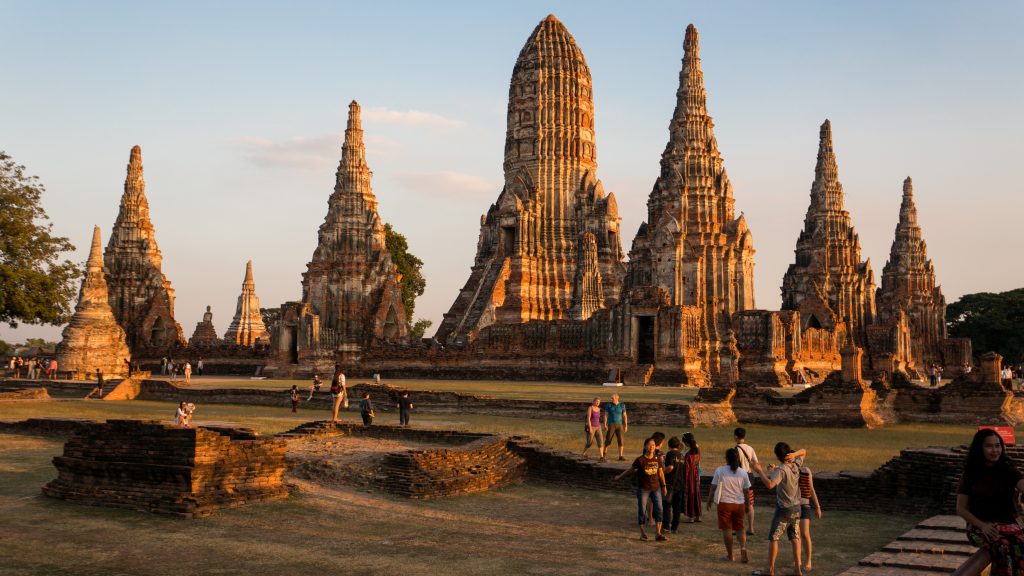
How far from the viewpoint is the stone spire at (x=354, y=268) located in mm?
41562

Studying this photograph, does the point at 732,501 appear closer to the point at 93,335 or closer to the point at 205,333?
the point at 93,335

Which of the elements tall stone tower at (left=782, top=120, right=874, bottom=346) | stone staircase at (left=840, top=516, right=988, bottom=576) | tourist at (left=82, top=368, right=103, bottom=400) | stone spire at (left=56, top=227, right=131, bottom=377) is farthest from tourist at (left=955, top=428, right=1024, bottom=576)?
tall stone tower at (left=782, top=120, right=874, bottom=346)

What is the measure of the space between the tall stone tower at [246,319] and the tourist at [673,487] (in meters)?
49.1

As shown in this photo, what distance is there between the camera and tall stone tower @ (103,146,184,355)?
47.2 m

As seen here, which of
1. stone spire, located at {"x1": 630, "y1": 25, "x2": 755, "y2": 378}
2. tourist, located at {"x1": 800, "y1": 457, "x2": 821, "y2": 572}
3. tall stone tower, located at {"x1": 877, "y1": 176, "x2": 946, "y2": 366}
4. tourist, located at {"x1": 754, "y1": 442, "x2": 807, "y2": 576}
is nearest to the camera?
tourist, located at {"x1": 754, "y1": 442, "x2": 807, "y2": 576}

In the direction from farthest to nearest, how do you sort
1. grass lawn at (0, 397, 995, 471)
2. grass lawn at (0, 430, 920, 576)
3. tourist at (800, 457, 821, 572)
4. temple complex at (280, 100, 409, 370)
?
1. temple complex at (280, 100, 409, 370)
2. grass lawn at (0, 397, 995, 471)
3. tourist at (800, 457, 821, 572)
4. grass lawn at (0, 430, 920, 576)

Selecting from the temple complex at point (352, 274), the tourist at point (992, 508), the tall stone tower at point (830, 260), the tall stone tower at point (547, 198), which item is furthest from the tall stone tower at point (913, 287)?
the tourist at point (992, 508)

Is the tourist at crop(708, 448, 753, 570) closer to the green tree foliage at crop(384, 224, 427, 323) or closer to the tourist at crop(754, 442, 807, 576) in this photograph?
the tourist at crop(754, 442, 807, 576)

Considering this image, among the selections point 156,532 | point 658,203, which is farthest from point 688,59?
point 156,532

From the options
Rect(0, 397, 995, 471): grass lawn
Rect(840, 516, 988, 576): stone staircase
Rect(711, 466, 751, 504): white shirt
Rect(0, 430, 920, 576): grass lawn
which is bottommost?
Rect(0, 430, 920, 576): grass lawn

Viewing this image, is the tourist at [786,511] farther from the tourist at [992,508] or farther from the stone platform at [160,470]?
the stone platform at [160,470]

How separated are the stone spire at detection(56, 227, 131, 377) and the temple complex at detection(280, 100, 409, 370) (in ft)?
21.4

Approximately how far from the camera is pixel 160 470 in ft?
33.8

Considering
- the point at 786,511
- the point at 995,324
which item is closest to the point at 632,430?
the point at 786,511
